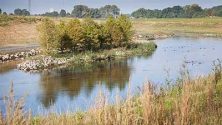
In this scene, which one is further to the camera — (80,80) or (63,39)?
(63,39)

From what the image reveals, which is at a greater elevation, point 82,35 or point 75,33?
point 75,33

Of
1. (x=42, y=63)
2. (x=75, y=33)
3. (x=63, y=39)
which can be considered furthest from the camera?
(x=75, y=33)

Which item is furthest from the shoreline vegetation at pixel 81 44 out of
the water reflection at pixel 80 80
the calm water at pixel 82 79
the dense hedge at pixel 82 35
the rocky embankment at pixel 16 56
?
the water reflection at pixel 80 80

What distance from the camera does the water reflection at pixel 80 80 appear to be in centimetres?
2783

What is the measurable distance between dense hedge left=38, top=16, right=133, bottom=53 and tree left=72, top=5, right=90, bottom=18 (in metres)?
131

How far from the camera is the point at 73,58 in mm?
44906

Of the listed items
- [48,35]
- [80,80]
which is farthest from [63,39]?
[80,80]

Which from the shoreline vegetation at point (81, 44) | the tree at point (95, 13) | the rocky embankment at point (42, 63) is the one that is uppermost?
the tree at point (95, 13)

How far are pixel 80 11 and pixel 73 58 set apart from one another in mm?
150620

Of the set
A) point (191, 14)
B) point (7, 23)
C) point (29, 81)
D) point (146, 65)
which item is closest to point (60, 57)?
point (146, 65)

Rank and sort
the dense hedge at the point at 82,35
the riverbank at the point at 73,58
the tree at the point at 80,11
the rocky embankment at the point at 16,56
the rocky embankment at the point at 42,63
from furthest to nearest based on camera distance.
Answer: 1. the tree at the point at 80,11
2. the rocky embankment at the point at 16,56
3. the dense hedge at the point at 82,35
4. the riverbank at the point at 73,58
5. the rocky embankment at the point at 42,63

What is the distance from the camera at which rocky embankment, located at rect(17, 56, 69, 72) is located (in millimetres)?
40281

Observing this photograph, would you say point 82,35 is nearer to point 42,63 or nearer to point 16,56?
point 16,56

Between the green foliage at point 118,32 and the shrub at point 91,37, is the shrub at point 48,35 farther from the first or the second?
the green foliage at point 118,32
